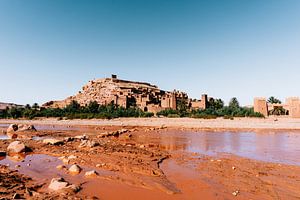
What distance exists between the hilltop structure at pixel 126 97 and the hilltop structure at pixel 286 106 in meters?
23.9

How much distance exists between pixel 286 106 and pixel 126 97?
52427 millimetres

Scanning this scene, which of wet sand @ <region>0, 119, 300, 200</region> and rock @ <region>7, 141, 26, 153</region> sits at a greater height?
rock @ <region>7, 141, 26, 153</region>

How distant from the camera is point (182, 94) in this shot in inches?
4075

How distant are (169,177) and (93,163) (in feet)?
11.2

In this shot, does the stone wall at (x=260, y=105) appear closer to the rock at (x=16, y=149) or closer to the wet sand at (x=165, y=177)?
the wet sand at (x=165, y=177)

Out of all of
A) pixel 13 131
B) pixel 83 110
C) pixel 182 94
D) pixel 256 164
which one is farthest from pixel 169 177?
pixel 182 94

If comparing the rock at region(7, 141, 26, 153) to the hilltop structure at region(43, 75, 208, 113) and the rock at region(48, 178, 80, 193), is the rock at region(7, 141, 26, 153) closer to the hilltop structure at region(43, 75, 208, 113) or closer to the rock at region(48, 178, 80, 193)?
the rock at region(48, 178, 80, 193)

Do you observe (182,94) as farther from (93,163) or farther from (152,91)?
(93,163)

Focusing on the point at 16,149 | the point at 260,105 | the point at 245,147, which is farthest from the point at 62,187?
the point at 260,105

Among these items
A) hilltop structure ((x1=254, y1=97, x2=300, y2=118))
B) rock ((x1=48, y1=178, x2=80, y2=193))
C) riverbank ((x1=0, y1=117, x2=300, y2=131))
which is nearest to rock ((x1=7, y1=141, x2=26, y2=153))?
rock ((x1=48, y1=178, x2=80, y2=193))

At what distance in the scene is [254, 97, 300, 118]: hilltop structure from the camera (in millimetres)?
54331

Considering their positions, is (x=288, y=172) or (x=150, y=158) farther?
(x=150, y=158)

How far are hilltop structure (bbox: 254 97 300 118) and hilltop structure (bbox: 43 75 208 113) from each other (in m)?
23.9

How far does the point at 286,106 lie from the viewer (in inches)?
2562
